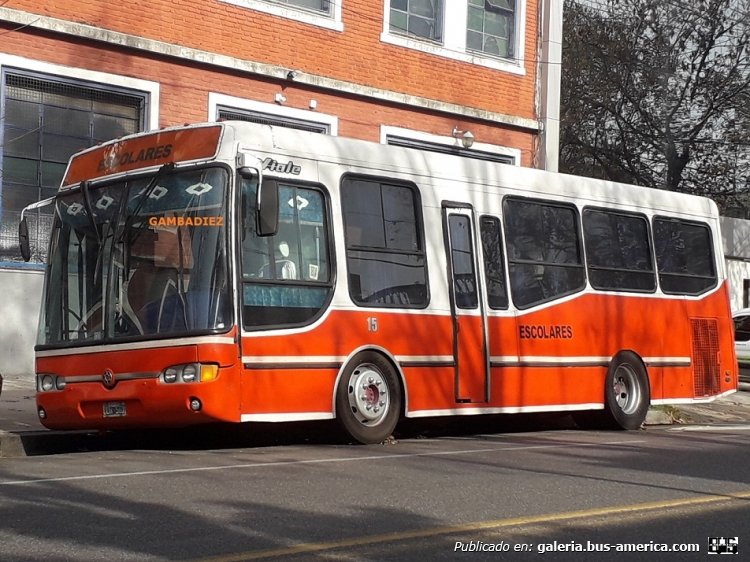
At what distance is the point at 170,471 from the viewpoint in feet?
31.2

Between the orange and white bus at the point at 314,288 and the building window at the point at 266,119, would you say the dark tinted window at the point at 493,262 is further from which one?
the building window at the point at 266,119

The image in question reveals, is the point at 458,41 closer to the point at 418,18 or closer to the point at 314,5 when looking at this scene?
the point at 418,18

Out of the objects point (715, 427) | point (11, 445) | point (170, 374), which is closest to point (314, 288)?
point (170, 374)

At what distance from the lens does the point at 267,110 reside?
64.8 ft

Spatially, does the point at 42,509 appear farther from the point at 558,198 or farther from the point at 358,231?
the point at 558,198

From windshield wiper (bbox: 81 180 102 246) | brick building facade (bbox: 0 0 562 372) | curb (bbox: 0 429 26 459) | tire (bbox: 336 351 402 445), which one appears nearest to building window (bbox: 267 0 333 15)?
brick building facade (bbox: 0 0 562 372)

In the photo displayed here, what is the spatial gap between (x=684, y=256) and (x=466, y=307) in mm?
4637

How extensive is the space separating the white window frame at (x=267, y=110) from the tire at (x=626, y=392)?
5579mm

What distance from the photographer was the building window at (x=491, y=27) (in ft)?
75.2

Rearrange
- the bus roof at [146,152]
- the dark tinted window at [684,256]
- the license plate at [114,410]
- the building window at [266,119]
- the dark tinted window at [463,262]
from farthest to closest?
the building window at [266,119] < the dark tinted window at [684,256] < the dark tinted window at [463,262] < the bus roof at [146,152] < the license plate at [114,410]

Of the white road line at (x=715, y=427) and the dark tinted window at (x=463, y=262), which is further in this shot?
the white road line at (x=715, y=427)

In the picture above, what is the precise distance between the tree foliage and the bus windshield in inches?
1202

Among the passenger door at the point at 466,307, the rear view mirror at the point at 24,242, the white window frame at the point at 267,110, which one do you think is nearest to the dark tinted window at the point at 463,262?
the passenger door at the point at 466,307

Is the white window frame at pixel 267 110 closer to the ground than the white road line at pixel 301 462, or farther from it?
farther from it
